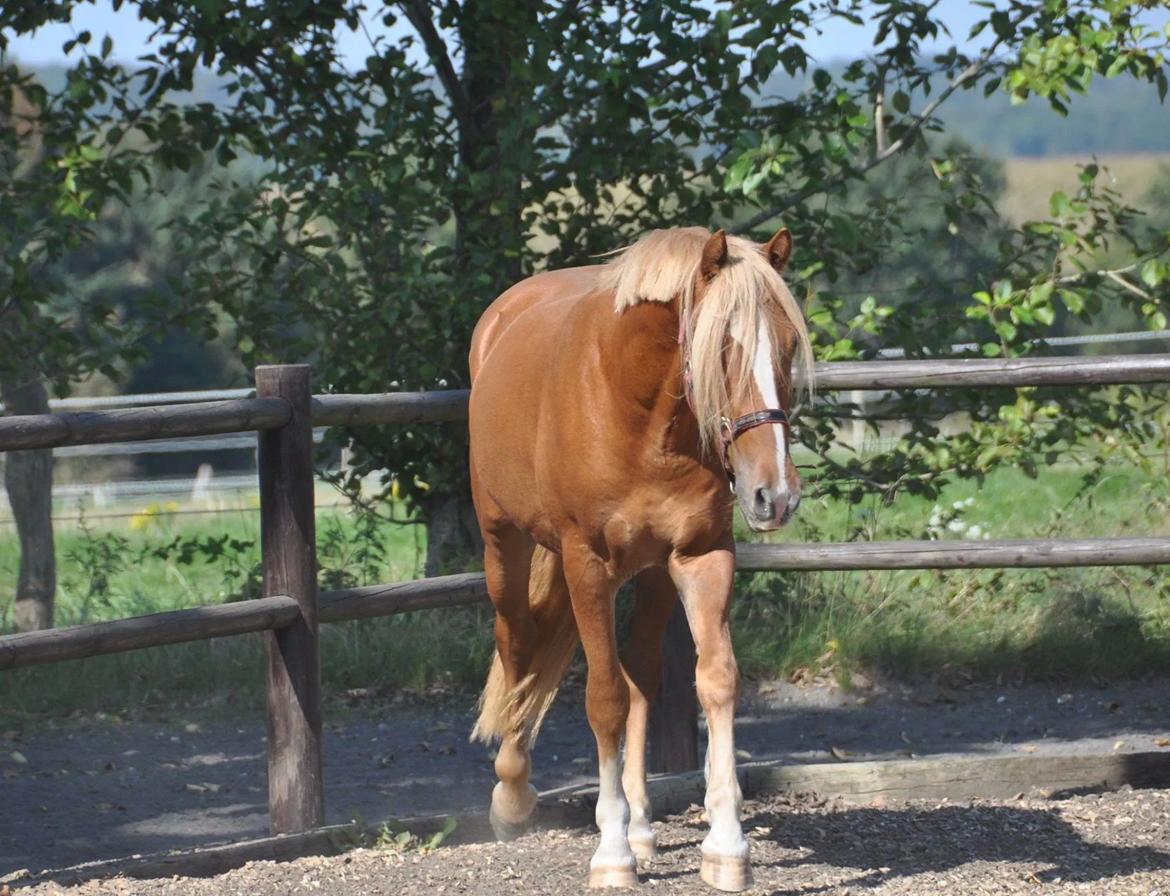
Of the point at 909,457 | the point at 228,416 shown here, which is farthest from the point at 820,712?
the point at 228,416

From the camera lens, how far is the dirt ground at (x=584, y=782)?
12.5ft

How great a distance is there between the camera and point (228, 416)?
407 centimetres

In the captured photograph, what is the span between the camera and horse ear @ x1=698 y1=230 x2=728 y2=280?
3336 millimetres

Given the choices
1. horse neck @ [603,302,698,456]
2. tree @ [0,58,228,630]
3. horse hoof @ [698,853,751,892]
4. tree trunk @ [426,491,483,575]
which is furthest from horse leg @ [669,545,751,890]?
tree @ [0,58,228,630]

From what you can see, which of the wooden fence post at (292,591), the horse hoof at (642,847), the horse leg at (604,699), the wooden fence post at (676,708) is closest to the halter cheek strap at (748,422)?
the horse leg at (604,699)

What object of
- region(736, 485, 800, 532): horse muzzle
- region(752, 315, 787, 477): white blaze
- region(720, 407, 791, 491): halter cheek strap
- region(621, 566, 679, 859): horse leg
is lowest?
region(621, 566, 679, 859): horse leg

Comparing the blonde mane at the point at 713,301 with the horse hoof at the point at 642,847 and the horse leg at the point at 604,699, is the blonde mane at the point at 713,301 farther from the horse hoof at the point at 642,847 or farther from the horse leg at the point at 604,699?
the horse hoof at the point at 642,847

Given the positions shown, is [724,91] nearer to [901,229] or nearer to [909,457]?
[901,229]

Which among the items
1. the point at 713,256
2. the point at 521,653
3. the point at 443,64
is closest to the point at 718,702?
the point at 521,653

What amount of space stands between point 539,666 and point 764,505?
56.5 inches

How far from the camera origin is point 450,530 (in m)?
7.09

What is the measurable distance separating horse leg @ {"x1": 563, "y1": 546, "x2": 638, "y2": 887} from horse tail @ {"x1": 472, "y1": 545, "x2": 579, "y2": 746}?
0.55 m

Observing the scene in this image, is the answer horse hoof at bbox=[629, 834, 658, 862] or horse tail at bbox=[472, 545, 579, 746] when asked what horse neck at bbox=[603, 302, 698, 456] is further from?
horse hoof at bbox=[629, 834, 658, 862]

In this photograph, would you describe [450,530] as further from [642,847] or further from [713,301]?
[713,301]
